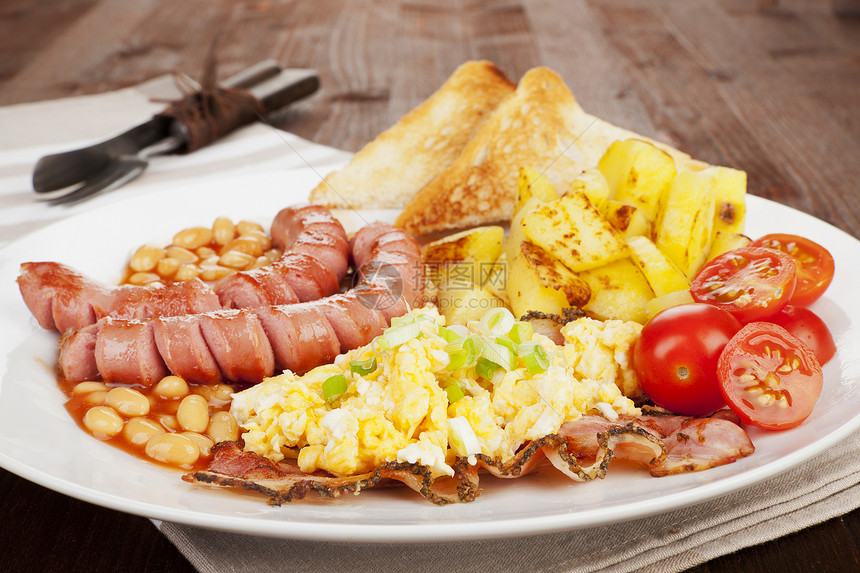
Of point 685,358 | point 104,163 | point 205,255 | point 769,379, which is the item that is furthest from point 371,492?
point 104,163

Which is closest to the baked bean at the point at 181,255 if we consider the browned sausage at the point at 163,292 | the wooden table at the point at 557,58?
the browned sausage at the point at 163,292

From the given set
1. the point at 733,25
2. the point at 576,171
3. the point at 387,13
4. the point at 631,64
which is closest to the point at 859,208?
the point at 576,171

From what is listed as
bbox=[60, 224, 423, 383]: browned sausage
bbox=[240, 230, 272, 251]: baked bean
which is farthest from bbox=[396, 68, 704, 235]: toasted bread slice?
bbox=[60, 224, 423, 383]: browned sausage

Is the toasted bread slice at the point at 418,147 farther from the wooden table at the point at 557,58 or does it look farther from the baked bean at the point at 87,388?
the baked bean at the point at 87,388

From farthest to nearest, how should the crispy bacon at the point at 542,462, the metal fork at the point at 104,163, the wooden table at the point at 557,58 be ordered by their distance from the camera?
the wooden table at the point at 557,58
the metal fork at the point at 104,163
the crispy bacon at the point at 542,462

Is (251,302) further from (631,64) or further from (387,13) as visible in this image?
(387,13)

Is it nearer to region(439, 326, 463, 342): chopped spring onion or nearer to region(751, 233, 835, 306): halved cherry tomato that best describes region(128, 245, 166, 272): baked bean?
region(439, 326, 463, 342): chopped spring onion
